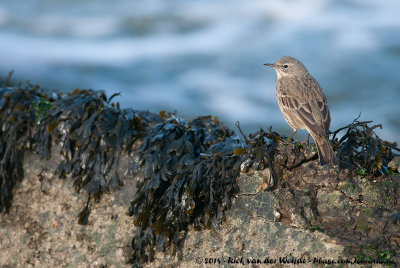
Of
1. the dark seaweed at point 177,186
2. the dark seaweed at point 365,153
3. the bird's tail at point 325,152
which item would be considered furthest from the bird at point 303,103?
the dark seaweed at point 177,186

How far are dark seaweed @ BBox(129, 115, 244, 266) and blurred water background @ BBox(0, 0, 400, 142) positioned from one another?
6144 mm

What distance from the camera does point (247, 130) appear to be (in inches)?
416

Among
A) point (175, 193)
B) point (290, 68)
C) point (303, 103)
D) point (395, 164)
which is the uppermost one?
point (290, 68)

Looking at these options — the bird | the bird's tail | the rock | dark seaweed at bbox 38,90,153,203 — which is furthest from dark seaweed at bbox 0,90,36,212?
the rock

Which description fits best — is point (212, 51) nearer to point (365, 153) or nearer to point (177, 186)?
point (177, 186)

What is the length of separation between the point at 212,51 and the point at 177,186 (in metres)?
10.2

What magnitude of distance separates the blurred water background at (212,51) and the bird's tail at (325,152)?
658 cm

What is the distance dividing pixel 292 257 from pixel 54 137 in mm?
3067

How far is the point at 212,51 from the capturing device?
13.9 m

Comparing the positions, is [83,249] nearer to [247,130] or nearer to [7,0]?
[247,130]

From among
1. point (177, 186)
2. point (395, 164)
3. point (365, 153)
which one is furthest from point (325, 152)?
point (177, 186)

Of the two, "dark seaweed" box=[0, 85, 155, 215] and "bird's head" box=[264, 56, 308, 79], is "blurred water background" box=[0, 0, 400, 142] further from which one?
"dark seaweed" box=[0, 85, 155, 215]

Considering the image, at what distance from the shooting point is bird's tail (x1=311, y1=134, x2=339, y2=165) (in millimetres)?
3928

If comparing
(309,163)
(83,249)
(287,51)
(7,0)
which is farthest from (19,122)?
(7,0)
